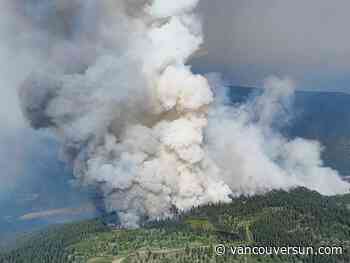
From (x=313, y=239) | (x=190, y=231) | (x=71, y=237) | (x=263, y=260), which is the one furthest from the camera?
(x=71, y=237)

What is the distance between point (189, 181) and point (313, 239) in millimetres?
49665

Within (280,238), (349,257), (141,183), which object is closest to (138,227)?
(141,183)

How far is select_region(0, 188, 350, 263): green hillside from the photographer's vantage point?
150000mm

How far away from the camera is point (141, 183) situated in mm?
180750

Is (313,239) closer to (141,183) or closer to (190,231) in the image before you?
(190,231)

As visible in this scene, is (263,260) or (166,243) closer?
(263,260)

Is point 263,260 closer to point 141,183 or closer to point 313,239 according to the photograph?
point 313,239

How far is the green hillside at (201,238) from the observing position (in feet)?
492

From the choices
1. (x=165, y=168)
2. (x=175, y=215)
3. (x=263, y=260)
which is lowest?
(x=263, y=260)

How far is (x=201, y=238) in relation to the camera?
166 meters

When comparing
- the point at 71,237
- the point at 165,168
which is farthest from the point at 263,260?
the point at 71,237

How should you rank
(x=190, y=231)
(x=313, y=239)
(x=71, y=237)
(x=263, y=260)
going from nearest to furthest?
(x=263, y=260) < (x=313, y=239) < (x=190, y=231) < (x=71, y=237)

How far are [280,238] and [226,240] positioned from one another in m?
15.6

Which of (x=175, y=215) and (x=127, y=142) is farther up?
(x=127, y=142)
